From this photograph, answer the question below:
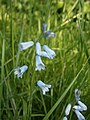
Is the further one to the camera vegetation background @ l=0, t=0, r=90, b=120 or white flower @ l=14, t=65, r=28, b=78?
vegetation background @ l=0, t=0, r=90, b=120

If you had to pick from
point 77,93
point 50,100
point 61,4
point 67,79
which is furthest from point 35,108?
point 61,4

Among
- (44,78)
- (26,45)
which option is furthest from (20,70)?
(44,78)

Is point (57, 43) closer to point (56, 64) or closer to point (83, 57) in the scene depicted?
point (56, 64)

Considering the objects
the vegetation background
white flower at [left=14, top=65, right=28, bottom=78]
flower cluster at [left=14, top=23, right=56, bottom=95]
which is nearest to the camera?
flower cluster at [left=14, top=23, right=56, bottom=95]

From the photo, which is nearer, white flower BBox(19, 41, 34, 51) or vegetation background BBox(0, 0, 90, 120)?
white flower BBox(19, 41, 34, 51)

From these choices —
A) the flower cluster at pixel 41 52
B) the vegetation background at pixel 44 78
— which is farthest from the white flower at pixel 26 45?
the vegetation background at pixel 44 78

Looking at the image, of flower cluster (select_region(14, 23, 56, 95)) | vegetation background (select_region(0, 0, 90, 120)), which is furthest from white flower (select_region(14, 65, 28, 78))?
vegetation background (select_region(0, 0, 90, 120))

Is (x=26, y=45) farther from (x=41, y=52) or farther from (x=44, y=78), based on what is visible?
(x=44, y=78)

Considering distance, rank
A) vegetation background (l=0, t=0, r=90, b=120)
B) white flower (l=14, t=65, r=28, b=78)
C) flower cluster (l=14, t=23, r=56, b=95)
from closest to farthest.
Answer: flower cluster (l=14, t=23, r=56, b=95)
white flower (l=14, t=65, r=28, b=78)
vegetation background (l=0, t=0, r=90, b=120)

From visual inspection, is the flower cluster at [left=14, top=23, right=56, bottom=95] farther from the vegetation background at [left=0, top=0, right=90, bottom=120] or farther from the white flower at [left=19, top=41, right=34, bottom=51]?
the vegetation background at [left=0, top=0, right=90, bottom=120]

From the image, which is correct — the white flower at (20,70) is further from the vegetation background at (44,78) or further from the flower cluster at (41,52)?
the vegetation background at (44,78)

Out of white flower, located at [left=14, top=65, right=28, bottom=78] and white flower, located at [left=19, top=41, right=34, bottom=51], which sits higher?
white flower, located at [left=19, top=41, right=34, bottom=51]

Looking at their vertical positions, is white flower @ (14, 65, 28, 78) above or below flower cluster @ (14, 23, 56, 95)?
below
